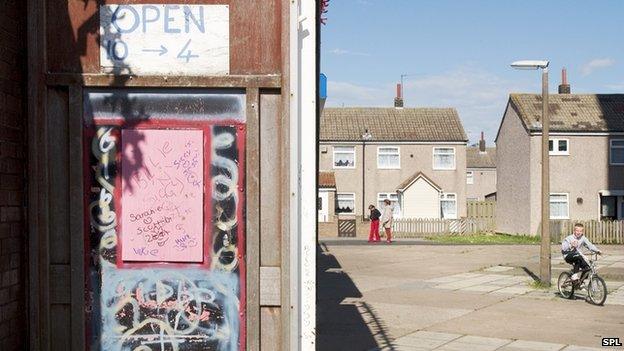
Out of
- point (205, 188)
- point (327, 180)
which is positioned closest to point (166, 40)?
point (205, 188)

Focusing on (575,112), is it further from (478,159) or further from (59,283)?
(59,283)

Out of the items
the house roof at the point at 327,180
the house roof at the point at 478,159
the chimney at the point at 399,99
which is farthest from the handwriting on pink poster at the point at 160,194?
the house roof at the point at 478,159

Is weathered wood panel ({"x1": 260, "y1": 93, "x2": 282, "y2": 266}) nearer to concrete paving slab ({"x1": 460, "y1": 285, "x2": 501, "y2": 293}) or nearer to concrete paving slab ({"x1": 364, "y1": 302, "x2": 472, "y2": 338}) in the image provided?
concrete paving slab ({"x1": 364, "y1": 302, "x2": 472, "y2": 338})

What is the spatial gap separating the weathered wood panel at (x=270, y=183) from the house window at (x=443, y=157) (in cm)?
4896

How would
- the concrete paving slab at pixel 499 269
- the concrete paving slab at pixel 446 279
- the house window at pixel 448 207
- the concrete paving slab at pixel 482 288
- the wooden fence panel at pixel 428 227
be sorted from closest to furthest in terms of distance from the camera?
1. the concrete paving slab at pixel 482 288
2. the concrete paving slab at pixel 446 279
3. the concrete paving slab at pixel 499 269
4. the wooden fence panel at pixel 428 227
5. the house window at pixel 448 207

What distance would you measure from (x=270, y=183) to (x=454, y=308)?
9.39 m

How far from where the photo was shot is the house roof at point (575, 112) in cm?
4503

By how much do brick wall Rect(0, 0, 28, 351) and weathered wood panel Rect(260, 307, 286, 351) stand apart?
5.44 feet

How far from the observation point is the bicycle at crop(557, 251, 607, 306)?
15117 millimetres

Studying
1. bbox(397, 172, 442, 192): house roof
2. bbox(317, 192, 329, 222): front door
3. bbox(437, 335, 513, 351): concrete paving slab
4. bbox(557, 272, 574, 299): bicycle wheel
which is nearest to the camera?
bbox(437, 335, 513, 351): concrete paving slab

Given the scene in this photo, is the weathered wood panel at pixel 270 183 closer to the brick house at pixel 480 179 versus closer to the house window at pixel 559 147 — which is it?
the house window at pixel 559 147

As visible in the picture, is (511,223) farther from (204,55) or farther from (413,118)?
(204,55)

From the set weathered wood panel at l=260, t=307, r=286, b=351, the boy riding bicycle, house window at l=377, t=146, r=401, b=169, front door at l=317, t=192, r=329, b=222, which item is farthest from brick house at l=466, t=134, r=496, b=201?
weathered wood panel at l=260, t=307, r=286, b=351

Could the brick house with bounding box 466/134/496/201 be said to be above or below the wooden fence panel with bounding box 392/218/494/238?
above
